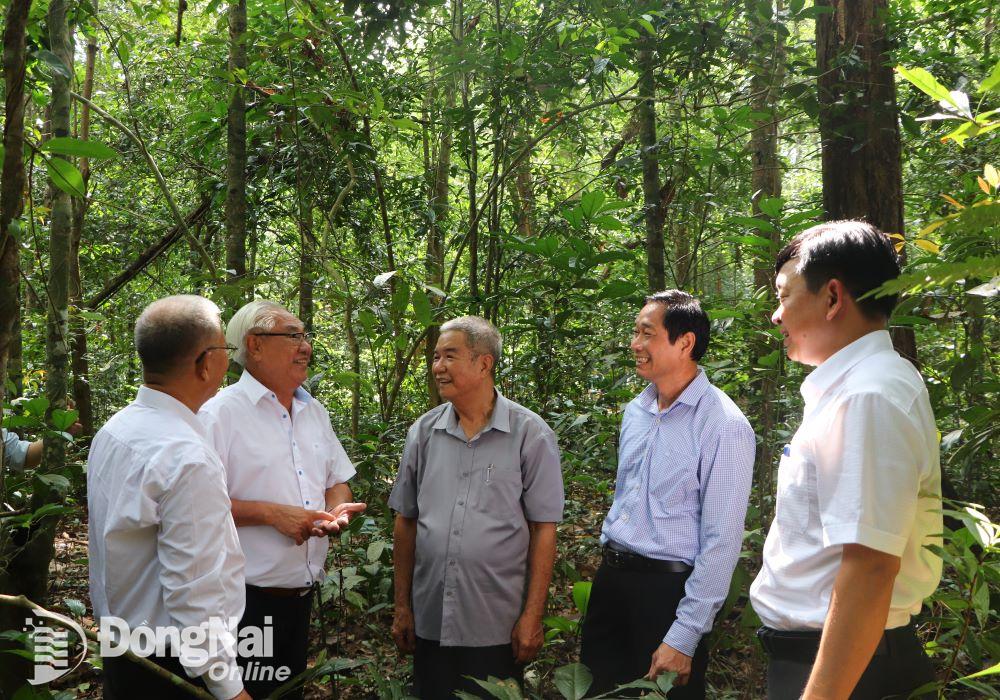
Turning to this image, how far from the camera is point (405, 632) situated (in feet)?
9.53

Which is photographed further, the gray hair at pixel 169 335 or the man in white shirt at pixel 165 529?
the gray hair at pixel 169 335

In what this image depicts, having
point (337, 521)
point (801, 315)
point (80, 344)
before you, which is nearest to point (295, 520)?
point (337, 521)

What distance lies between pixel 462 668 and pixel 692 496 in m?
1.03

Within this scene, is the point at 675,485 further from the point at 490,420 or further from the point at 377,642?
the point at 377,642

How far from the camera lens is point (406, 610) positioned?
9.62 ft

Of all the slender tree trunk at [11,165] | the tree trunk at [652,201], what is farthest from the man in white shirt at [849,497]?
the tree trunk at [652,201]

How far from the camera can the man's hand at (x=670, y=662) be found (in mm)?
2447

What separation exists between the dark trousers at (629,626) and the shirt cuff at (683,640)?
0.12 metres

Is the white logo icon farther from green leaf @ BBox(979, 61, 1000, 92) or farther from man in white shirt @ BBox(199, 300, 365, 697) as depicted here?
green leaf @ BBox(979, 61, 1000, 92)

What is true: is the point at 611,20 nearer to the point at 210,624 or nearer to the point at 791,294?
the point at 791,294

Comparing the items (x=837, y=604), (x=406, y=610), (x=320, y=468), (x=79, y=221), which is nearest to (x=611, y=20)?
(x=320, y=468)

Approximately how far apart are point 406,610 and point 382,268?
211cm

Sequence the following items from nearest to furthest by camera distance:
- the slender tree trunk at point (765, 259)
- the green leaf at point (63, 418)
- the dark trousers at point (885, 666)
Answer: the dark trousers at point (885, 666)
the green leaf at point (63, 418)
the slender tree trunk at point (765, 259)

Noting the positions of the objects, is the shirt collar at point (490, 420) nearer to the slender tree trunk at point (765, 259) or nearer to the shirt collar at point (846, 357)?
the slender tree trunk at point (765, 259)
